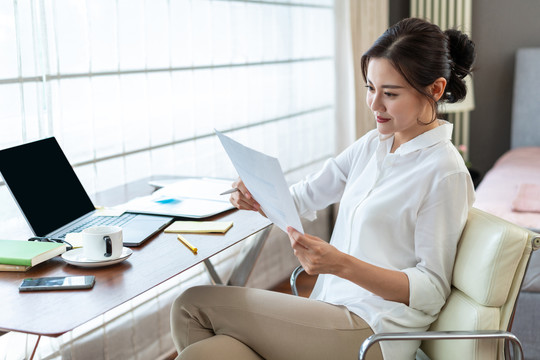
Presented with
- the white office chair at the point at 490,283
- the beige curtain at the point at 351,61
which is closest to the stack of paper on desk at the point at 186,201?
the white office chair at the point at 490,283

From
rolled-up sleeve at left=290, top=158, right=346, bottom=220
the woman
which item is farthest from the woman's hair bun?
rolled-up sleeve at left=290, top=158, right=346, bottom=220

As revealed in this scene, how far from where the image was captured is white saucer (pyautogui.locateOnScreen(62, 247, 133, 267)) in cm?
137

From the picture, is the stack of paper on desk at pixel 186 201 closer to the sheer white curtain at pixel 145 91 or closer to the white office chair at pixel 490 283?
the sheer white curtain at pixel 145 91

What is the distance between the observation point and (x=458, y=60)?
5.23 feet

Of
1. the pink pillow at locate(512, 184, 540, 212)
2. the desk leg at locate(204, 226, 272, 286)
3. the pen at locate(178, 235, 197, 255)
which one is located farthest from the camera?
the pink pillow at locate(512, 184, 540, 212)

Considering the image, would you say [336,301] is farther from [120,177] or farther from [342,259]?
[120,177]

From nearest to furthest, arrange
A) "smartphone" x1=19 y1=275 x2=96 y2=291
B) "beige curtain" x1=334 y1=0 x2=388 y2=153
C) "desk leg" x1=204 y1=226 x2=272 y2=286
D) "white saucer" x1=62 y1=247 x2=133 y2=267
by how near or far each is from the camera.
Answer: "smartphone" x1=19 y1=275 x2=96 y2=291 < "white saucer" x1=62 y1=247 x2=133 y2=267 < "desk leg" x1=204 y1=226 x2=272 y2=286 < "beige curtain" x1=334 y1=0 x2=388 y2=153

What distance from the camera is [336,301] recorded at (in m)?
1.55

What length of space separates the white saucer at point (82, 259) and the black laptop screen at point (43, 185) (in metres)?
0.16

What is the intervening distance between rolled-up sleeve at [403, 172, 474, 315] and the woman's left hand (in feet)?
0.61

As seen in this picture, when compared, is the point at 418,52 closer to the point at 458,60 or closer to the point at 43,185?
the point at 458,60

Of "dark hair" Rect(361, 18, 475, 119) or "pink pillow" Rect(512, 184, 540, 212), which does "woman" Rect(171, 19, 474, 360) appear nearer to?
"dark hair" Rect(361, 18, 475, 119)

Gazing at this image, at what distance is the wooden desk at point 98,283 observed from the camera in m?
1.13

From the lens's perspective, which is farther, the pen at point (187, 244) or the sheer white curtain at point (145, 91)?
the sheer white curtain at point (145, 91)
